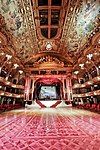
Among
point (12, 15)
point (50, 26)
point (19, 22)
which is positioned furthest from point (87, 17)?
point (12, 15)

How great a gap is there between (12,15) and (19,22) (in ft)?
4.21

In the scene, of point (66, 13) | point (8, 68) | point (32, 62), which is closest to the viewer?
point (66, 13)

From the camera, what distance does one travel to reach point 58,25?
47.7 feet

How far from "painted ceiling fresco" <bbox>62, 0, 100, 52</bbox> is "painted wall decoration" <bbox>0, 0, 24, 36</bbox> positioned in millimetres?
4017

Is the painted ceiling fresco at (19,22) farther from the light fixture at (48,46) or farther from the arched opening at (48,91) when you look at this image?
the arched opening at (48,91)

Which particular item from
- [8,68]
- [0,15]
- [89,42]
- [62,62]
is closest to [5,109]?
[8,68]

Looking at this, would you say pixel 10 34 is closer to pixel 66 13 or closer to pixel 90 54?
pixel 66 13

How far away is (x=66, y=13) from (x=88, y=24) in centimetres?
222

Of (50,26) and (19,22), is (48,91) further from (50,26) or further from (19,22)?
(19,22)

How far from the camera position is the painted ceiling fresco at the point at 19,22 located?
35.5 feet

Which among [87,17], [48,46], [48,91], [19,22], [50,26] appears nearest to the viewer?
[87,17]

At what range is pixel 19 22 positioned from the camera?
1319 centimetres

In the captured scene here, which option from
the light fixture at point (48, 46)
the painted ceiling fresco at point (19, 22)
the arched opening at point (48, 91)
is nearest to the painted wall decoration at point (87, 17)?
the painted ceiling fresco at point (19, 22)

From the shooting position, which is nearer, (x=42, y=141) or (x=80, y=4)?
(x=42, y=141)
